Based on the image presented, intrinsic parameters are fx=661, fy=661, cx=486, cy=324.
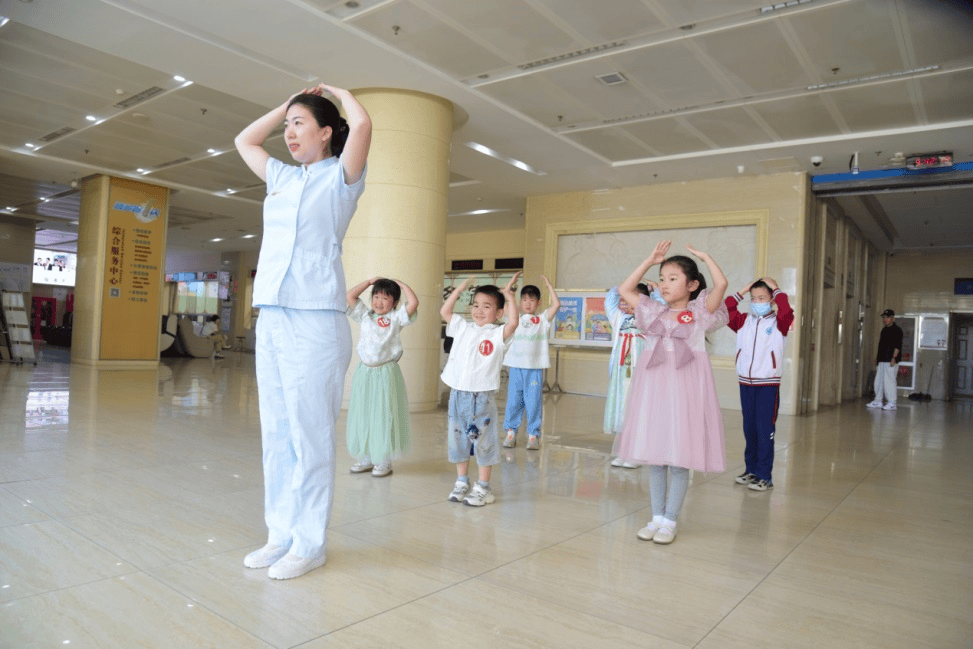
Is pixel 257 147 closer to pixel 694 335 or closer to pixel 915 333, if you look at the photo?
pixel 694 335

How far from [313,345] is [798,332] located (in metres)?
9.81

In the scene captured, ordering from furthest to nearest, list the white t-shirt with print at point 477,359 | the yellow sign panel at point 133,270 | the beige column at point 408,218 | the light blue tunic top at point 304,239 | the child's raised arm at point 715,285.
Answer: the yellow sign panel at point 133,270
the beige column at point 408,218
the white t-shirt with print at point 477,359
the child's raised arm at point 715,285
the light blue tunic top at point 304,239

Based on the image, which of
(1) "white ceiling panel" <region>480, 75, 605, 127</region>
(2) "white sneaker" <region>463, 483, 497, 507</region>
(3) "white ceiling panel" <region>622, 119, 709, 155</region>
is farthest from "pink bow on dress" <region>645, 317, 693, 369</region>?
(3) "white ceiling panel" <region>622, 119, 709, 155</region>

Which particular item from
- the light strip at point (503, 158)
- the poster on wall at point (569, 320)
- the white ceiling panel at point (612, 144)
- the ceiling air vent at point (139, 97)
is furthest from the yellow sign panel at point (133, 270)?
the white ceiling panel at point (612, 144)

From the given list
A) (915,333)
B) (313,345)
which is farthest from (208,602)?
(915,333)

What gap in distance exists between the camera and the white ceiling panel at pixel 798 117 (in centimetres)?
782

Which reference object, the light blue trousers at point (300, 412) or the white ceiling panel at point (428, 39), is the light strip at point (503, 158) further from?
the light blue trousers at point (300, 412)

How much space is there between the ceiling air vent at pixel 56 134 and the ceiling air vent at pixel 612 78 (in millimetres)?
8224

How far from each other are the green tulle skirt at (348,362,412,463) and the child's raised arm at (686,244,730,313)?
6.61 ft

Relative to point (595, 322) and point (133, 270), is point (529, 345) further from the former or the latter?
point (133, 270)

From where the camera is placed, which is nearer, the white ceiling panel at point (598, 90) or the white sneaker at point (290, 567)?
the white sneaker at point (290, 567)

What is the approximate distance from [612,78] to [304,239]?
6002mm

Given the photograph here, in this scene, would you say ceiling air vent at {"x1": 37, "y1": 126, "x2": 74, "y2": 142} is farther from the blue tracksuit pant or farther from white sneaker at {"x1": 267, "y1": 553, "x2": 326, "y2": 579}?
the blue tracksuit pant

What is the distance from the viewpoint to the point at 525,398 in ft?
19.1
